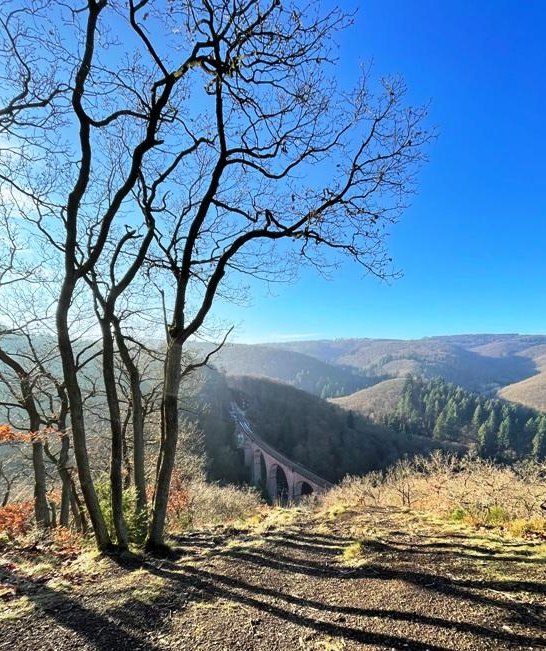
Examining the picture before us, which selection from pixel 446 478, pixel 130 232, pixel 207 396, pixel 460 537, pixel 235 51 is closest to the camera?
pixel 235 51

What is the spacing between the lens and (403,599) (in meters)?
3.46

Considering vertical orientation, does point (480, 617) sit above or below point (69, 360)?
below

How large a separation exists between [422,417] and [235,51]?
104 metres

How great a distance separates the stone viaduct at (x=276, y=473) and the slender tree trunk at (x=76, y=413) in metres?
49.6

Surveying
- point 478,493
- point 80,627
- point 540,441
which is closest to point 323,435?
point 540,441

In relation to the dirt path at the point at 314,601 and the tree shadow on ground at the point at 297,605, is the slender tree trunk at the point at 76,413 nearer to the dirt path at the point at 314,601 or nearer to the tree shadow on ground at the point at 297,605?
the dirt path at the point at 314,601

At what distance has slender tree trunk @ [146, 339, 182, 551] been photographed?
5.33m

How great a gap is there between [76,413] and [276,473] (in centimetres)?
5859

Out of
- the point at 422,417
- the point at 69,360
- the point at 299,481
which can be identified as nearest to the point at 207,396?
the point at 299,481

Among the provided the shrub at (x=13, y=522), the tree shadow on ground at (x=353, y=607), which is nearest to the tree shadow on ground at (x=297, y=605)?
the tree shadow on ground at (x=353, y=607)

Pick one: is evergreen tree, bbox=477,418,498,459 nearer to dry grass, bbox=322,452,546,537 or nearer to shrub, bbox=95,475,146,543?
dry grass, bbox=322,452,546,537

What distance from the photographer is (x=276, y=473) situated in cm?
5934

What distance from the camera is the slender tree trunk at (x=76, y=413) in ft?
16.0

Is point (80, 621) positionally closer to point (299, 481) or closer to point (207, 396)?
point (299, 481)
